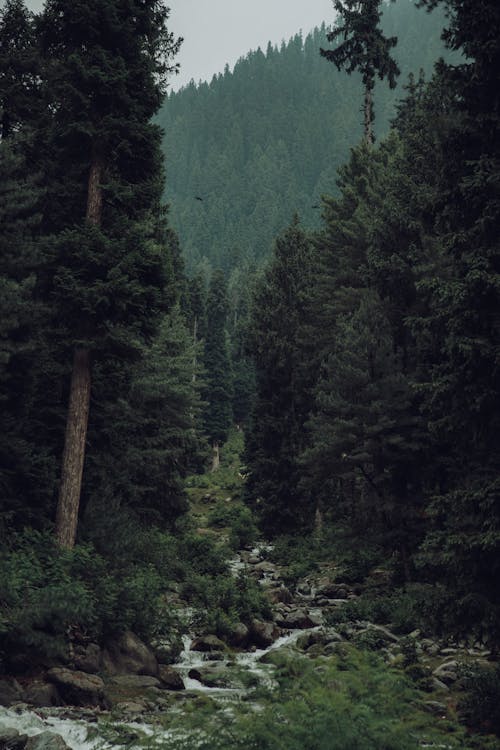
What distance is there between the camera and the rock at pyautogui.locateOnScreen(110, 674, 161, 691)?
11969 mm

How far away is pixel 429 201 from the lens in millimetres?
11883

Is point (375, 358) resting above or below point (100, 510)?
above

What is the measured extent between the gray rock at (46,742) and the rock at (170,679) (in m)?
4.47

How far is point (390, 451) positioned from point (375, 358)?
10.8 feet

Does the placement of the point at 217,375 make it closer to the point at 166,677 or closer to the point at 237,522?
the point at 237,522

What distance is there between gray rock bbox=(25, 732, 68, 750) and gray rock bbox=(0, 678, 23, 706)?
5.79ft

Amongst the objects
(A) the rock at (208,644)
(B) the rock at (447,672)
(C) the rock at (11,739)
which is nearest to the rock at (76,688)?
(C) the rock at (11,739)

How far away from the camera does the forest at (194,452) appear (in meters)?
9.56

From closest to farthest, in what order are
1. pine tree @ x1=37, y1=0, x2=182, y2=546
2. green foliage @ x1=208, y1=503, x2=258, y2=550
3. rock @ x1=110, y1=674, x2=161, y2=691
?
rock @ x1=110, y1=674, x2=161, y2=691 → pine tree @ x1=37, y1=0, x2=182, y2=546 → green foliage @ x1=208, y1=503, x2=258, y2=550

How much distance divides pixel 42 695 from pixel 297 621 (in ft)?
32.1

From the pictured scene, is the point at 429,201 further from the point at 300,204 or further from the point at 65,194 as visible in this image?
the point at 300,204

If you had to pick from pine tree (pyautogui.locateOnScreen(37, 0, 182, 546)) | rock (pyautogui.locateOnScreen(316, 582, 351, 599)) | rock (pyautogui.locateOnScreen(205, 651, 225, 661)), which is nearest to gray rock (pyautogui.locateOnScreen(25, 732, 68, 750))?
pine tree (pyautogui.locateOnScreen(37, 0, 182, 546))

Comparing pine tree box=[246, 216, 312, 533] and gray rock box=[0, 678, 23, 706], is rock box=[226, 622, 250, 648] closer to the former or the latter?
gray rock box=[0, 678, 23, 706]

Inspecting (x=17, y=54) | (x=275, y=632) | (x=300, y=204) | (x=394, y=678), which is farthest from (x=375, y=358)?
(x=300, y=204)
